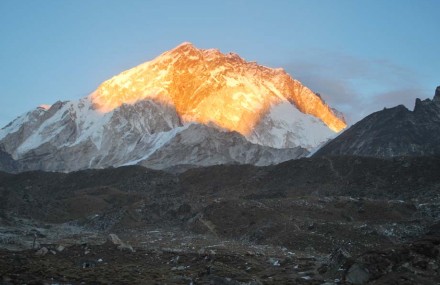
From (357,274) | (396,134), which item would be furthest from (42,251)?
(396,134)

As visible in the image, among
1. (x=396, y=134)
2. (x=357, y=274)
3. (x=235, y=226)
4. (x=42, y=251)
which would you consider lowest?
(x=357, y=274)

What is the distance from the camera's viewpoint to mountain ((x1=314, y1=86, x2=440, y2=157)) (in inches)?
5197

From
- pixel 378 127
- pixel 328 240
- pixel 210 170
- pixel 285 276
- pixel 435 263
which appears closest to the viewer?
pixel 435 263

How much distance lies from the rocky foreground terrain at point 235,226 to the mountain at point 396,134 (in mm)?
41139

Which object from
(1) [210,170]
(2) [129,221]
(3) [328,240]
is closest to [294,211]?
(3) [328,240]

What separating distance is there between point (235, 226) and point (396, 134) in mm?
91882

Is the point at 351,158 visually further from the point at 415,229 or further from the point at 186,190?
the point at 415,229

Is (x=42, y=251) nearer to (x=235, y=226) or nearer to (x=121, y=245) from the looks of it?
(x=121, y=245)

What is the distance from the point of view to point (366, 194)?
78062mm

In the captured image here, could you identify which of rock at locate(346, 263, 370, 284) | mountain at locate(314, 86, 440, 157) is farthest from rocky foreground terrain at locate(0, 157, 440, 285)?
mountain at locate(314, 86, 440, 157)

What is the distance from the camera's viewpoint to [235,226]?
60594mm

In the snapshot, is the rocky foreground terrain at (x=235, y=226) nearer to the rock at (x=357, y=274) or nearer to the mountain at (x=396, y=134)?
the rock at (x=357, y=274)

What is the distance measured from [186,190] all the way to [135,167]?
3314 cm

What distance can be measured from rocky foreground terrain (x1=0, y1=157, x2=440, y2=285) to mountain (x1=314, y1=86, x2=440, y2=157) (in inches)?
1620
